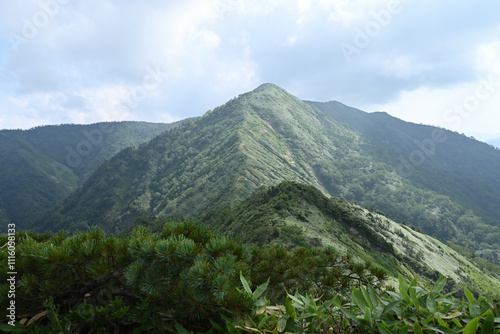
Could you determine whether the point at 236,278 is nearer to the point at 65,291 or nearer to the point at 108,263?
the point at 108,263

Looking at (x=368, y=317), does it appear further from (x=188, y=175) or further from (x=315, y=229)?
(x=188, y=175)

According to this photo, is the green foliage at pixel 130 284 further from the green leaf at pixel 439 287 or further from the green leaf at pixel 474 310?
the green leaf at pixel 474 310

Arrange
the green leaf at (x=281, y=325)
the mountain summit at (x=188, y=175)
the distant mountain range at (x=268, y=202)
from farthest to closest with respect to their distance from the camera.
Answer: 1. the mountain summit at (x=188, y=175)
2. the distant mountain range at (x=268, y=202)
3. the green leaf at (x=281, y=325)

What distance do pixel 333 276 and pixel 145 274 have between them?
3.14 m

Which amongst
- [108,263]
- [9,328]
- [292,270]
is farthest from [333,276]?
[9,328]

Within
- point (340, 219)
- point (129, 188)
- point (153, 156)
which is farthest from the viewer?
point (153, 156)

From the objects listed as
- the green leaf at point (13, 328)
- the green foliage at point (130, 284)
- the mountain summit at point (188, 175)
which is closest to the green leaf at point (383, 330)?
the green foliage at point (130, 284)

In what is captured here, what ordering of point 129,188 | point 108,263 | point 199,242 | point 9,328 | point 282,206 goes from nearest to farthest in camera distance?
point 9,328
point 108,263
point 199,242
point 282,206
point 129,188

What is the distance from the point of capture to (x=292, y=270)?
4809 mm

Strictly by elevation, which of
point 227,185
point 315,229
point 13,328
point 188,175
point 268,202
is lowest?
point 315,229

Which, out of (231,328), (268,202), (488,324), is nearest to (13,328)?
(231,328)

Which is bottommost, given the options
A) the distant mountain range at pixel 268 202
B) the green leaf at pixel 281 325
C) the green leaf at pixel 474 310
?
the distant mountain range at pixel 268 202

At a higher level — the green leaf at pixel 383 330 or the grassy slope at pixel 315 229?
the green leaf at pixel 383 330

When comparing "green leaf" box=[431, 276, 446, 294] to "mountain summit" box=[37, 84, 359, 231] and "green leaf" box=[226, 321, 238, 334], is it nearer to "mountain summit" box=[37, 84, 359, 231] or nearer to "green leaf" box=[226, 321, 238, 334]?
"green leaf" box=[226, 321, 238, 334]
